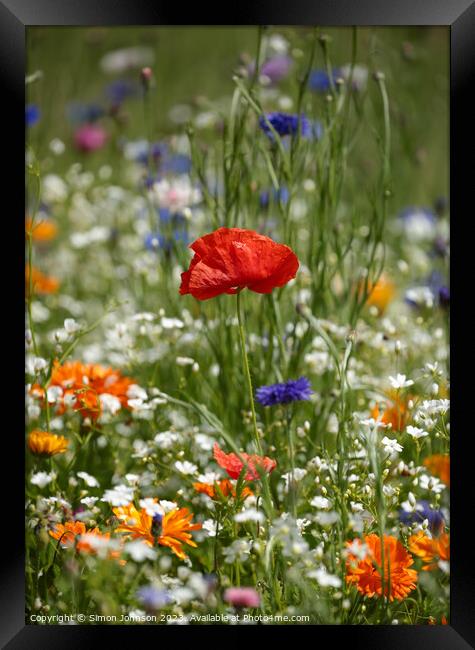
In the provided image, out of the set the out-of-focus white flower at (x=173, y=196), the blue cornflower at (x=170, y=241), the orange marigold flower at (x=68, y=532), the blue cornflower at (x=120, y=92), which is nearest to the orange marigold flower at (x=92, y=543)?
the orange marigold flower at (x=68, y=532)

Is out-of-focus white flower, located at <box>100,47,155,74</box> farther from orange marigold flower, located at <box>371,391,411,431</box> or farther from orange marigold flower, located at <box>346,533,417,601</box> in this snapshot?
orange marigold flower, located at <box>346,533,417,601</box>

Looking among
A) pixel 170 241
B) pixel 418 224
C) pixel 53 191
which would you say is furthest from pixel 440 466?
pixel 53 191

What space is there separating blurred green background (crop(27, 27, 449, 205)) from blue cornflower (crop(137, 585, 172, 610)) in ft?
3.89

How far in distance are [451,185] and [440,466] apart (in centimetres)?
39

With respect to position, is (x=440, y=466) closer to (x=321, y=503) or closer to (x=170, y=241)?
(x=321, y=503)

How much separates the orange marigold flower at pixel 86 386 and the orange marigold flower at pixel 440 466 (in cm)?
48

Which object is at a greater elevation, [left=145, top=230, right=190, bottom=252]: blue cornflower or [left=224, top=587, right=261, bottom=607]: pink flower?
[left=145, top=230, right=190, bottom=252]: blue cornflower

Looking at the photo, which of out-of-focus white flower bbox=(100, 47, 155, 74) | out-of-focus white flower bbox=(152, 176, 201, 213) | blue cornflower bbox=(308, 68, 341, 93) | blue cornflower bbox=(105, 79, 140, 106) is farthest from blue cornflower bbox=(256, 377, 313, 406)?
out-of-focus white flower bbox=(100, 47, 155, 74)

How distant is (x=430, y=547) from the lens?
126 centimetres

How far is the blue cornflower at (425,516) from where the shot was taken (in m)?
1.28

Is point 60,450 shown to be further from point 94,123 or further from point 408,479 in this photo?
point 94,123

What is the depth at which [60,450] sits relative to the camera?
1362mm

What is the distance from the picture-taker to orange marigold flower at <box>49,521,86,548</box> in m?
1.25

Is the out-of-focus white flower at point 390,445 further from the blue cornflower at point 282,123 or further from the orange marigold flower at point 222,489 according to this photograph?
the blue cornflower at point 282,123
